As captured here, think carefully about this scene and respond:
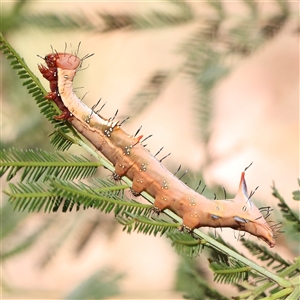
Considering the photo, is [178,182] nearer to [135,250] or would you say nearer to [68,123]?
[68,123]

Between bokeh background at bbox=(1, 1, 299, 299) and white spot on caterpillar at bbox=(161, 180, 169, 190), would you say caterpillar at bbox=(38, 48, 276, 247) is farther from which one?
bokeh background at bbox=(1, 1, 299, 299)

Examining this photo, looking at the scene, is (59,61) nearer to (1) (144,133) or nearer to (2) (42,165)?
(2) (42,165)

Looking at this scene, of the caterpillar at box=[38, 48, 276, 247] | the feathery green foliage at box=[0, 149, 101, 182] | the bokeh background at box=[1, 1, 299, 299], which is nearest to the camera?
the feathery green foliage at box=[0, 149, 101, 182]

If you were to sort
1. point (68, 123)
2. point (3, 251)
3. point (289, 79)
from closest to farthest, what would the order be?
point (68, 123) → point (3, 251) → point (289, 79)

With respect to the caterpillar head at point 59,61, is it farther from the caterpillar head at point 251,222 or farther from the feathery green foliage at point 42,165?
the caterpillar head at point 251,222

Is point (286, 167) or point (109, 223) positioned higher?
point (286, 167)

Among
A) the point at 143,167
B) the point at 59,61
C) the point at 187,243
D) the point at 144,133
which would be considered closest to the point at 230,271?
the point at 187,243

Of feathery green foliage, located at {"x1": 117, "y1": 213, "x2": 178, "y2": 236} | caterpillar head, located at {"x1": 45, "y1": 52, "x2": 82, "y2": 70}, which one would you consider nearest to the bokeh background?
caterpillar head, located at {"x1": 45, "y1": 52, "x2": 82, "y2": 70}

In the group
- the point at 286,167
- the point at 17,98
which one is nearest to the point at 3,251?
the point at 17,98
